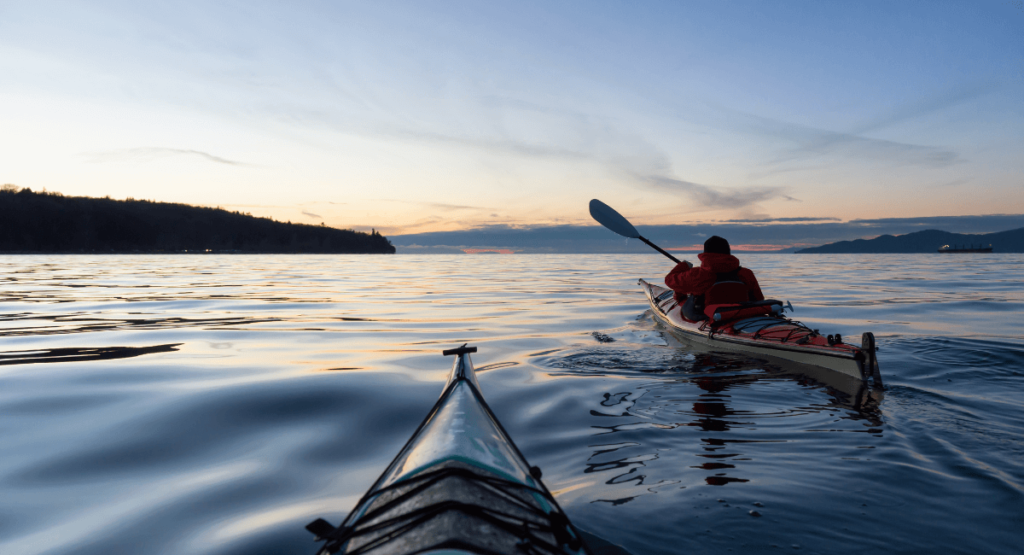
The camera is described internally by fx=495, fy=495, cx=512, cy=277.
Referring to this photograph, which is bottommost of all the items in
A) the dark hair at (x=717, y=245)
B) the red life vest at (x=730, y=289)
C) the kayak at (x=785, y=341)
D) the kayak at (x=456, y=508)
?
the kayak at (x=785, y=341)

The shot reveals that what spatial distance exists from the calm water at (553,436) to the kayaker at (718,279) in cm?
94

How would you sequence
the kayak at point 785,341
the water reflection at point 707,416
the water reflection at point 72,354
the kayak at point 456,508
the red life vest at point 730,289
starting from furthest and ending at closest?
the red life vest at point 730,289 < the water reflection at point 72,354 < the kayak at point 785,341 < the water reflection at point 707,416 < the kayak at point 456,508

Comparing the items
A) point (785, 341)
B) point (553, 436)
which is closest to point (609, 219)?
point (785, 341)

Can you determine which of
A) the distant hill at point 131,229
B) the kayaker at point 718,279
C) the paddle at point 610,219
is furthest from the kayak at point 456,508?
the distant hill at point 131,229

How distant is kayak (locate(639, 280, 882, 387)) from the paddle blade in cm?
344

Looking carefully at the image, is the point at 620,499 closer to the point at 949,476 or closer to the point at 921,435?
the point at 949,476

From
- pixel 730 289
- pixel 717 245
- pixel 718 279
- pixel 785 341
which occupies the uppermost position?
pixel 717 245

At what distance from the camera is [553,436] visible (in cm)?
392

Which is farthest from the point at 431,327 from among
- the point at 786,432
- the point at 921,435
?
the point at 921,435

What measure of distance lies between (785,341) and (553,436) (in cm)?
383

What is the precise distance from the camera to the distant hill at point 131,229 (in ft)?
338

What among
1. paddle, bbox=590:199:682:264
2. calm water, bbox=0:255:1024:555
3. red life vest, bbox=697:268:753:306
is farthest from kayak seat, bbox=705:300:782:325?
paddle, bbox=590:199:682:264

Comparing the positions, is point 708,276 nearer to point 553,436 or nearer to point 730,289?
point 730,289

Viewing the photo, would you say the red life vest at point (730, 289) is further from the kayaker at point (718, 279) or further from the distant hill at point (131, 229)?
the distant hill at point (131, 229)
